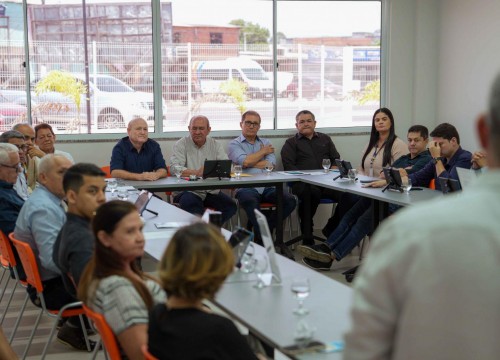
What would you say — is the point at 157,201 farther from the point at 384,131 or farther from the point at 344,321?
the point at 344,321

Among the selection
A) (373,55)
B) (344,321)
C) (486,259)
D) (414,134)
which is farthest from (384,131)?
(486,259)

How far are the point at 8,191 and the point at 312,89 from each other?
4.83 metres

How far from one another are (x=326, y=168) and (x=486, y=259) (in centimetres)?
652

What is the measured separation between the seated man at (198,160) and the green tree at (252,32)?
124 cm

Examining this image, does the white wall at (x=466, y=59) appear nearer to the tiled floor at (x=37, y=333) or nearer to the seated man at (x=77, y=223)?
the tiled floor at (x=37, y=333)

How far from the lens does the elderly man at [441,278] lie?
122 cm

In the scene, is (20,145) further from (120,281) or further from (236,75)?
(120,281)

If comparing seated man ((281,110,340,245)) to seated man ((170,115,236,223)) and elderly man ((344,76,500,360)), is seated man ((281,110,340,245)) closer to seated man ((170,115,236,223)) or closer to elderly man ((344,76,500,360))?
seated man ((170,115,236,223))

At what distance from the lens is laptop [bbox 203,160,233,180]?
716 cm

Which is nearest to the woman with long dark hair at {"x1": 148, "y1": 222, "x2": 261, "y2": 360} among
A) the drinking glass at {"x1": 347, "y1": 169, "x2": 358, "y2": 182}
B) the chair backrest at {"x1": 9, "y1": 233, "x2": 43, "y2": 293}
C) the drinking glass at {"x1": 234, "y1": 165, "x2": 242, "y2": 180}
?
the chair backrest at {"x1": 9, "y1": 233, "x2": 43, "y2": 293}

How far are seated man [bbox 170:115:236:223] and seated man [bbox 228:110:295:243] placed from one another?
0.52ft

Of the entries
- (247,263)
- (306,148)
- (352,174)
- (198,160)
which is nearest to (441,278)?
(247,263)

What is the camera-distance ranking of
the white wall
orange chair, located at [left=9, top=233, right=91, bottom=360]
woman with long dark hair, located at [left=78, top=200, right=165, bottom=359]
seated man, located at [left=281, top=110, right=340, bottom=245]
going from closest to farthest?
woman with long dark hair, located at [left=78, top=200, right=165, bottom=359], orange chair, located at [left=9, top=233, right=91, bottom=360], the white wall, seated man, located at [left=281, top=110, right=340, bottom=245]

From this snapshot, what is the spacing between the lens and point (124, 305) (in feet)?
8.82
